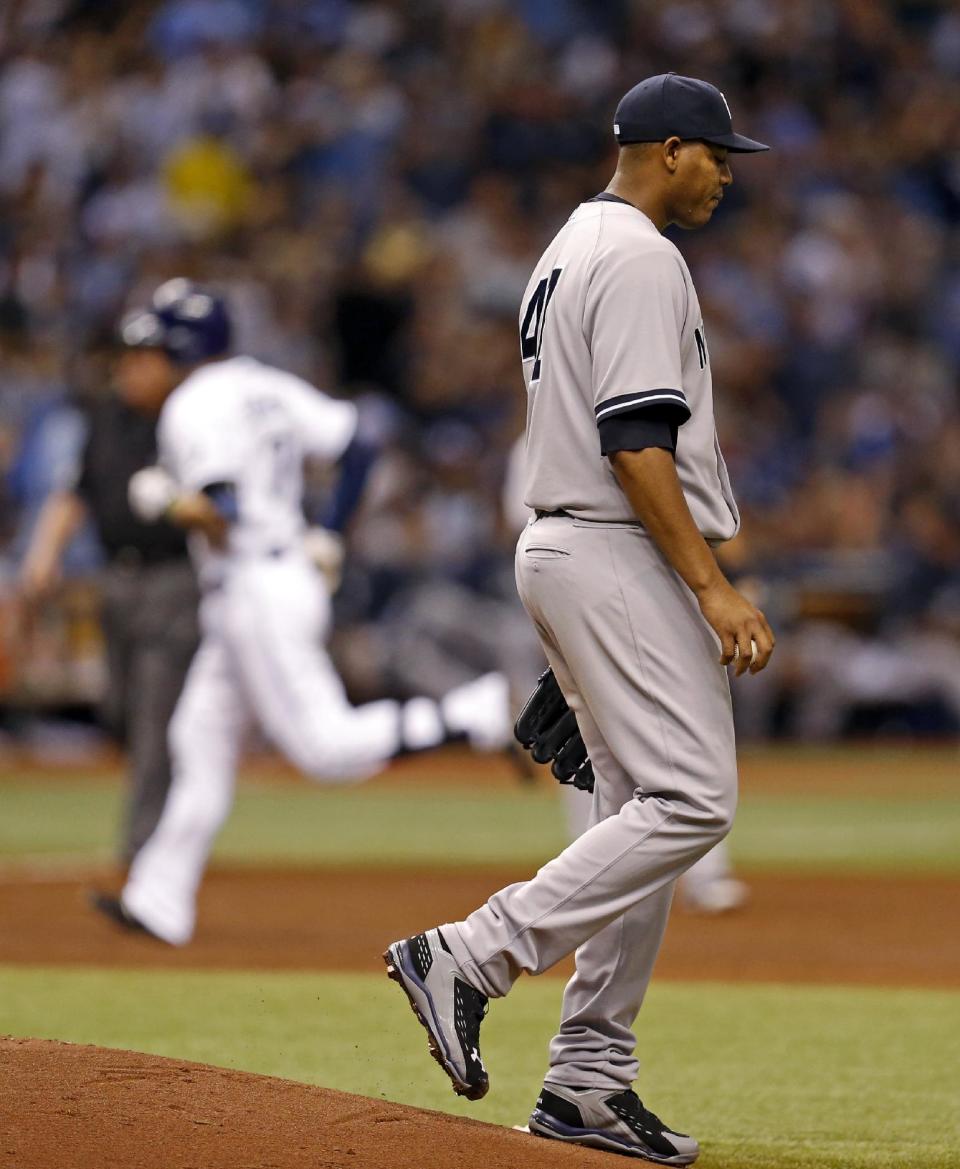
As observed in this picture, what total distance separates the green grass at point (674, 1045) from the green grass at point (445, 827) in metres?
3.94

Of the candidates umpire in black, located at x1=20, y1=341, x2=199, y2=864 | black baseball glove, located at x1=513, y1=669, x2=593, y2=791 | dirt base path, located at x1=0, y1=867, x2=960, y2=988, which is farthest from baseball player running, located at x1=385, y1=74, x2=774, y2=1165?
umpire in black, located at x1=20, y1=341, x2=199, y2=864

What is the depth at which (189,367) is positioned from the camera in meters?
8.33

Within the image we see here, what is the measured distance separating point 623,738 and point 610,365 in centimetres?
74

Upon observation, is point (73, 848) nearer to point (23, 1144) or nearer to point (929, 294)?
point (23, 1144)

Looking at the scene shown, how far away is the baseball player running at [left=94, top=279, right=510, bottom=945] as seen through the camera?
7.62m

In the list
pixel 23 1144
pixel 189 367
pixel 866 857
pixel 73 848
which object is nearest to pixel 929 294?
pixel 866 857

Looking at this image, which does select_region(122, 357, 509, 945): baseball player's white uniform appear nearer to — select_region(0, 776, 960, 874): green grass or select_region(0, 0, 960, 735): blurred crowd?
select_region(0, 776, 960, 874): green grass

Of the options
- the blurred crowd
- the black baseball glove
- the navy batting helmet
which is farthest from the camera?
the blurred crowd

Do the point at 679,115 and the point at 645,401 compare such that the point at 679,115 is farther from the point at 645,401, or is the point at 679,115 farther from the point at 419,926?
the point at 419,926

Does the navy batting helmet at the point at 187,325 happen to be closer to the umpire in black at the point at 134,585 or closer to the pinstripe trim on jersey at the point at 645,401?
the umpire in black at the point at 134,585

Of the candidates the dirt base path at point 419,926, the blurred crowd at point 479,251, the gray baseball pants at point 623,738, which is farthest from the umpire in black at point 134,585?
the blurred crowd at point 479,251

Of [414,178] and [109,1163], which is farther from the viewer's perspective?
[414,178]

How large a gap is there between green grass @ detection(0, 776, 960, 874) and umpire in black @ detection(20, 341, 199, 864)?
247cm

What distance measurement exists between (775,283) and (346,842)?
836 centimetres
